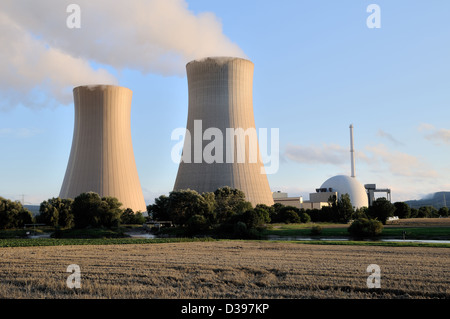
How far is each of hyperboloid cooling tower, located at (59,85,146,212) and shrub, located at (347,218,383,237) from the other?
20.3m

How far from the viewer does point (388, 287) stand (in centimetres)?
805

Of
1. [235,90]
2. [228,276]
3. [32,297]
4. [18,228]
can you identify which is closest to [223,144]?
[235,90]

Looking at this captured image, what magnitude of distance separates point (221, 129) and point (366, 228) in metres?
14.3

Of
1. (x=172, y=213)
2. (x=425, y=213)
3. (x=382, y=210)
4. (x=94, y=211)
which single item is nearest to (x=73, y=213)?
(x=94, y=211)

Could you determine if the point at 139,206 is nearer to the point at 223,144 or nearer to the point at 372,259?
the point at 223,144

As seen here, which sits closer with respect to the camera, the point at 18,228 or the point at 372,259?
the point at 372,259

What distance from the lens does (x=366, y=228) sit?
2689 cm

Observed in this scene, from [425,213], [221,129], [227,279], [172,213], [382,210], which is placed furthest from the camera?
[425,213]

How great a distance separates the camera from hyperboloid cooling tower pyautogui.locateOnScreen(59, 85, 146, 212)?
123 feet

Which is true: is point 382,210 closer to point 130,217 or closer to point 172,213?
point 172,213

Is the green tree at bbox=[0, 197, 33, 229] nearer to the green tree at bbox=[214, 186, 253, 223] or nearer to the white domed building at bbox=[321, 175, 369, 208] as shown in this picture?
the green tree at bbox=[214, 186, 253, 223]

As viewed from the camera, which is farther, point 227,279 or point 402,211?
point 402,211

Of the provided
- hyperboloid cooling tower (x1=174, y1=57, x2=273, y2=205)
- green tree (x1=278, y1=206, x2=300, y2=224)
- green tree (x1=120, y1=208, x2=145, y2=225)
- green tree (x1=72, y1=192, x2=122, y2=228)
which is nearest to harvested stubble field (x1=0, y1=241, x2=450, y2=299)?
green tree (x1=72, y1=192, x2=122, y2=228)
